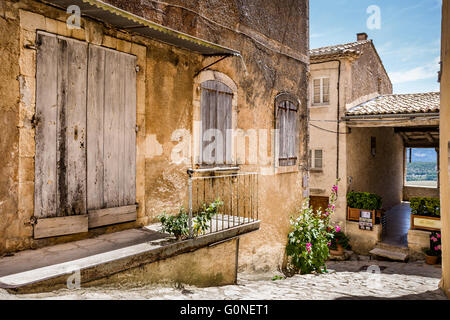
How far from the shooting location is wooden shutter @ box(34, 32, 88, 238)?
4.01m

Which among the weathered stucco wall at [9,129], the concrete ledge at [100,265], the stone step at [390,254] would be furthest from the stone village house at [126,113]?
the stone step at [390,254]

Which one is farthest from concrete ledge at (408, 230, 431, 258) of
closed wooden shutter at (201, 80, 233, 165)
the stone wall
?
the stone wall

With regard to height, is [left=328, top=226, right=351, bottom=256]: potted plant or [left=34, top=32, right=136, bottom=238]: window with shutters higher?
[left=34, top=32, right=136, bottom=238]: window with shutters

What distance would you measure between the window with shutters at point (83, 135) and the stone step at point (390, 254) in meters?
10.2

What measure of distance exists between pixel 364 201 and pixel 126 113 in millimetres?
10742

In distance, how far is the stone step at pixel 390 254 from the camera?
37.7 feet

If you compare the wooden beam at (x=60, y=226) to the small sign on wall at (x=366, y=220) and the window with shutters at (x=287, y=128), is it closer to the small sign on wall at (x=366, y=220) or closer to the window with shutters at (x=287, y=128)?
the window with shutters at (x=287, y=128)

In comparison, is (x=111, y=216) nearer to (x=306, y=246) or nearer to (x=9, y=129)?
(x=9, y=129)

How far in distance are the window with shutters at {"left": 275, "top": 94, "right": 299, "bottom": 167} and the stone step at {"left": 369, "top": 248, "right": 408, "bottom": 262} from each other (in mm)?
5931

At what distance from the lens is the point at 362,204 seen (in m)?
12.9

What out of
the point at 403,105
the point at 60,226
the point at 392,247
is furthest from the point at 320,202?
the point at 60,226

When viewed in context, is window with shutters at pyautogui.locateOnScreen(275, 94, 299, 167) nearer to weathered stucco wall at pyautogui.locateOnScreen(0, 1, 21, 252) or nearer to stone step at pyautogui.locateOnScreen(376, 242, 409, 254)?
weathered stucco wall at pyautogui.locateOnScreen(0, 1, 21, 252)
